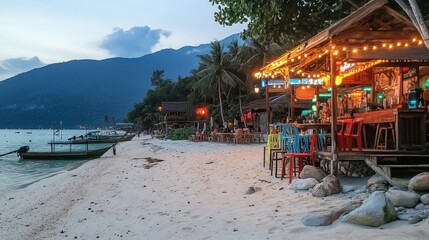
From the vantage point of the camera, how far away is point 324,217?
4.94 metres

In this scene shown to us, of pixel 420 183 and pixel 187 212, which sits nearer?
pixel 420 183

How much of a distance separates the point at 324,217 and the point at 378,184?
203cm

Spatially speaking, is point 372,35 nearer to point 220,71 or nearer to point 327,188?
point 327,188

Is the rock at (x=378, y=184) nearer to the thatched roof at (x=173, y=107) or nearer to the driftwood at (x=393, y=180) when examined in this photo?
the driftwood at (x=393, y=180)

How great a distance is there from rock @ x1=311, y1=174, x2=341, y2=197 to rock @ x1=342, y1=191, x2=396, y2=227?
1658 millimetres

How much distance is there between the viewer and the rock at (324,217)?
4914 mm

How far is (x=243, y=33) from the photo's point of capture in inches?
464

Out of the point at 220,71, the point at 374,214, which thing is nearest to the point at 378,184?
the point at 374,214

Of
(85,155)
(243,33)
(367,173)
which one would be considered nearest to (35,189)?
(243,33)

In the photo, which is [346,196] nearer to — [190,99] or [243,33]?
[243,33]

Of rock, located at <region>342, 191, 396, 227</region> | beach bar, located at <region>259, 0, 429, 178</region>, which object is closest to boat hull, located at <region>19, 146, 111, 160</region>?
beach bar, located at <region>259, 0, 429, 178</region>

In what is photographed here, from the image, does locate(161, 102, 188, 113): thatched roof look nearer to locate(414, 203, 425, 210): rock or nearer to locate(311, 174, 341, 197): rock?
locate(311, 174, 341, 197): rock

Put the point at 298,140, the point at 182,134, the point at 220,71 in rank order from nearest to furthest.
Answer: the point at 298,140, the point at 182,134, the point at 220,71

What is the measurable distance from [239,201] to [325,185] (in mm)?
1569
